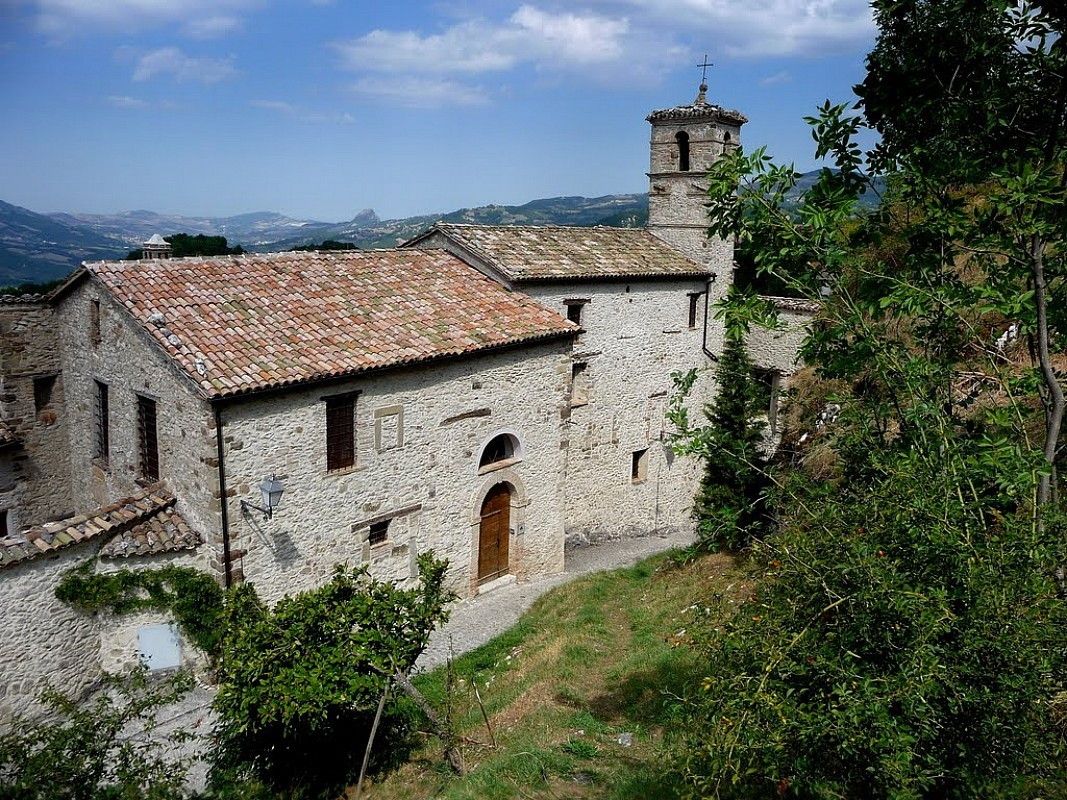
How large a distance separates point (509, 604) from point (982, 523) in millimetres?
11942

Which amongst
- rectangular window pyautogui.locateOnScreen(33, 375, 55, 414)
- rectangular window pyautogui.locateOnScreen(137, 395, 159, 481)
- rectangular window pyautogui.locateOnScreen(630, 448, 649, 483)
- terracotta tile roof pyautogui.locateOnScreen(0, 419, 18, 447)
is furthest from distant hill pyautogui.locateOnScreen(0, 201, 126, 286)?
rectangular window pyautogui.locateOnScreen(137, 395, 159, 481)

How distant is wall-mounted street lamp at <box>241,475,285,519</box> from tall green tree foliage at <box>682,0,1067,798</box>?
8.04 meters

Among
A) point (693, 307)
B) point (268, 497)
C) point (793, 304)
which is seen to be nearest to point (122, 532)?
point (268, 497)

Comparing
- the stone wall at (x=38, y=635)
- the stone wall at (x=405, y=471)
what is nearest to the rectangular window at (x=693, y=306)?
the stone wall at (x=405, y=471)

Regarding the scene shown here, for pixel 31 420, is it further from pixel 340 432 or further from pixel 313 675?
pixel 313 675

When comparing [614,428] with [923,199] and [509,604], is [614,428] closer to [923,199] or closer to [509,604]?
[509,604]

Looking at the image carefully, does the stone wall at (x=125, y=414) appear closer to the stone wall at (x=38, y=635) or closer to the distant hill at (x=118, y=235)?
the stone wall at (x=38, y=635)

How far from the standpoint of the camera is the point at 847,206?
19.4 feet

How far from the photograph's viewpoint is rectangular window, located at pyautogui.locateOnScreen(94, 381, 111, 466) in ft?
45.5

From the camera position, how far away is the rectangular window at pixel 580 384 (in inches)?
757

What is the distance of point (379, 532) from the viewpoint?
45.6ft

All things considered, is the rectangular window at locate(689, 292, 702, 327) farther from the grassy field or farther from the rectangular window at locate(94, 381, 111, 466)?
the rectangular window at locate(94, 381, 111, 466)

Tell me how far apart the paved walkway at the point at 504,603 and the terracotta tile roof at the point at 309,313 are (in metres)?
4.74

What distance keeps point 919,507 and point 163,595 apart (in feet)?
34.7
